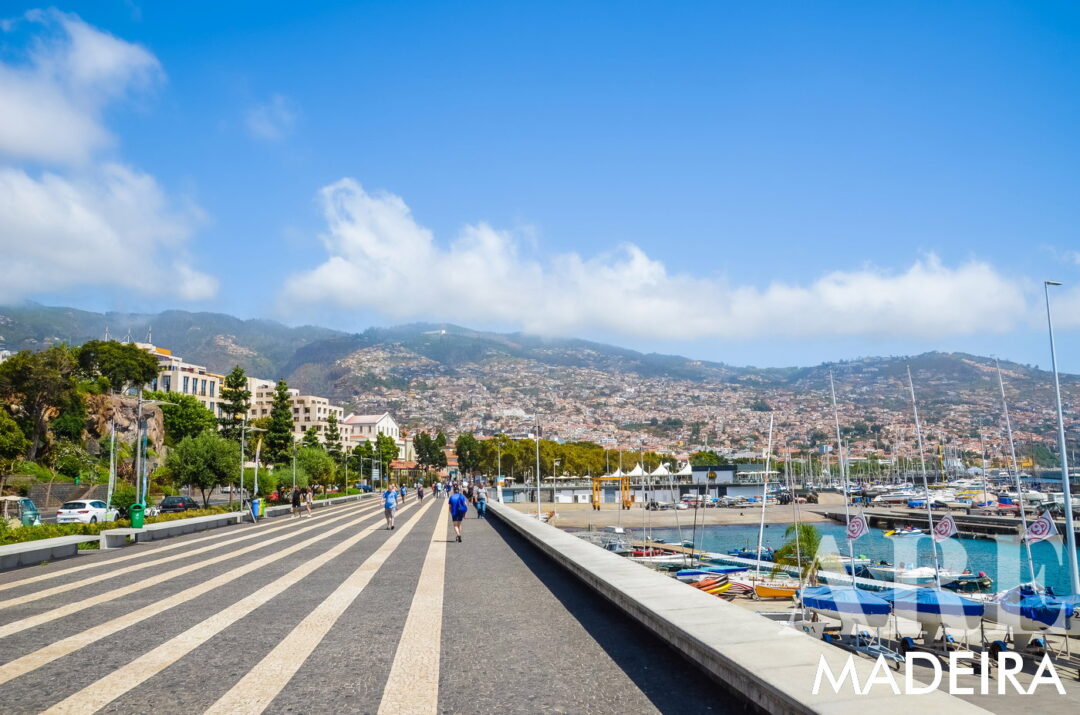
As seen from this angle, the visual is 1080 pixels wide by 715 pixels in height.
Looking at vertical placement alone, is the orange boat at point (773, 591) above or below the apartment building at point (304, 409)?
below

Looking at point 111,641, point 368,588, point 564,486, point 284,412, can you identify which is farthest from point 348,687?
point 564,486

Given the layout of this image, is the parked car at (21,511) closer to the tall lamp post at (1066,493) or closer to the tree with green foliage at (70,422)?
the tree with green foliage at (70,422)

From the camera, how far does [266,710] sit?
5.11 m

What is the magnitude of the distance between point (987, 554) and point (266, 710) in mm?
57802

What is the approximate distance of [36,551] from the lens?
15477 mm

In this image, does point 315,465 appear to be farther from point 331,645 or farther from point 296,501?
point 331,645

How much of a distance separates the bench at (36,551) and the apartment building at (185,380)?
316ft

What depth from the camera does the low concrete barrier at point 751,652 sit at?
4.07 metres

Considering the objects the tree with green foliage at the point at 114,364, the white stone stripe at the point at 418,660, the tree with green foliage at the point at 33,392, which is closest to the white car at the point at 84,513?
the white stone stripe at the point at 418,660

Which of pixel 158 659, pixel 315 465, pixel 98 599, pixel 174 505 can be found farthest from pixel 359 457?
pixel 158 659

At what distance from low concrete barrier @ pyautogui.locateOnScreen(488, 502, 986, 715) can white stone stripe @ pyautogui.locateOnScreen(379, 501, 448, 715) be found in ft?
6.68

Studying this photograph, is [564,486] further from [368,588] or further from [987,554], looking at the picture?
[368,588]

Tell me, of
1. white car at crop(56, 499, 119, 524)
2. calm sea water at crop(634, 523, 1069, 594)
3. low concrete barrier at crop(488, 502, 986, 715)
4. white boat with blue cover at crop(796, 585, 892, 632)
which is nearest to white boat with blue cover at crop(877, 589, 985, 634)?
white boat with blue cover at crop(796, 585, 892, 632)

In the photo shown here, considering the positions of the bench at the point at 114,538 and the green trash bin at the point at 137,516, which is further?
the green trash bin at the point at 137,516
